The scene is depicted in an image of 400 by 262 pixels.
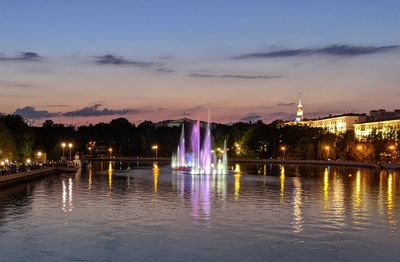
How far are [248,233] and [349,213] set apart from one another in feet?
27.6

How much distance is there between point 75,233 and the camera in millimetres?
22828

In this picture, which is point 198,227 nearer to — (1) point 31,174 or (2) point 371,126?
(1) point 31,174

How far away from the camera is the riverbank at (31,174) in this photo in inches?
1872

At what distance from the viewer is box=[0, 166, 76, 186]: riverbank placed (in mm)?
47556

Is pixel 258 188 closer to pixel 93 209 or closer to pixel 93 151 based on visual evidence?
pixel 93 209

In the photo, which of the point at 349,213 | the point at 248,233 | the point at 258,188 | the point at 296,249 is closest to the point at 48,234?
the point at 248,233

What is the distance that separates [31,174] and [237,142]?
99833 millimetres

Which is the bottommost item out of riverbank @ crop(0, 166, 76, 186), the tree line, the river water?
the river water

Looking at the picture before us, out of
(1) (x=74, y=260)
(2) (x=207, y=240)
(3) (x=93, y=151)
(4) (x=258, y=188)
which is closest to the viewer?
(1) (x=74, y=260)

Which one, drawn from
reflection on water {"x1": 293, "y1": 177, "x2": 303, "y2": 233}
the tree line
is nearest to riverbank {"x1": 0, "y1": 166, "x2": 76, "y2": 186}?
the tree line

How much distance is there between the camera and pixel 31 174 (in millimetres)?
57500

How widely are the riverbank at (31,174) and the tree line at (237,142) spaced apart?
5.36 m

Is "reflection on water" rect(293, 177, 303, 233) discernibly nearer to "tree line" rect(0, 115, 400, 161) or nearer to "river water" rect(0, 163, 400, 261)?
"river water" rect(0, 163, 400, 261)

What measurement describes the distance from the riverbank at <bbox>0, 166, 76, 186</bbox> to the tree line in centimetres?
536
